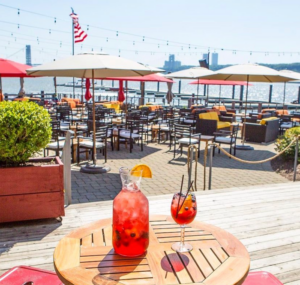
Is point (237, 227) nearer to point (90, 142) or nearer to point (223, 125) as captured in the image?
point (90, 142)

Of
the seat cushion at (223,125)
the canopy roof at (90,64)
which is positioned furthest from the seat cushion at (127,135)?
the seat cushion at (223,125)

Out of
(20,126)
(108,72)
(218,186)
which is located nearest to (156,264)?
(20,126)

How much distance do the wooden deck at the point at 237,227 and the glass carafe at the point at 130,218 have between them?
1.32 meters

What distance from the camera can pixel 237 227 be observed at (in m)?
3.51

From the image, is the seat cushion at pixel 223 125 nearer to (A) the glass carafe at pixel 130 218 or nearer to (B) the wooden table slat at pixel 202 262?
(B) the wooden table slat at pixel 202 262

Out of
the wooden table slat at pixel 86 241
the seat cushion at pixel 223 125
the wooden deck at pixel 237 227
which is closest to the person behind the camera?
the wooden table slat at pixel 86 241

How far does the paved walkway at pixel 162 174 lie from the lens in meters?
5.79

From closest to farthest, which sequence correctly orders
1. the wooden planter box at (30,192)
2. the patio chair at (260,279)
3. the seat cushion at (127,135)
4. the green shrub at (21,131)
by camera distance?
the patio chair at (260,279) < the green shrub at (21,131) < the wooden planter box at (30,192) < the seat cushion at (127,135)

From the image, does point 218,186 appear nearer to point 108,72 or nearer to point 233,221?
point 233,221

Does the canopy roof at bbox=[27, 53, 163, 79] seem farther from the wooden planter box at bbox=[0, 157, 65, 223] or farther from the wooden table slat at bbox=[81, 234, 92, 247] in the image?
the wooden table slat at bbox=[81, 234, 92, 247]

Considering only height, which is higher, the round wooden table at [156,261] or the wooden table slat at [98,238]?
the wooden table slat at [98,238]

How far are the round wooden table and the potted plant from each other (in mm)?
1617

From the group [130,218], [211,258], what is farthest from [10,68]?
[211,258]

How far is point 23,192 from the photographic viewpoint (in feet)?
10.9
